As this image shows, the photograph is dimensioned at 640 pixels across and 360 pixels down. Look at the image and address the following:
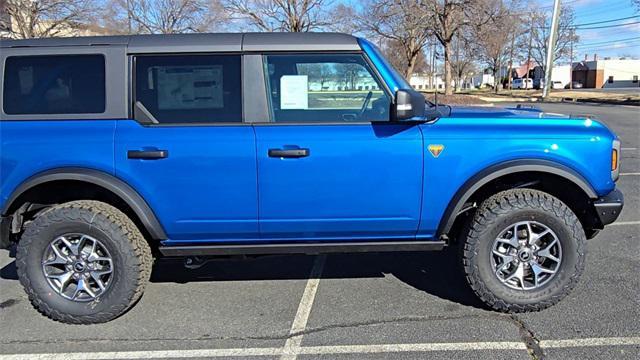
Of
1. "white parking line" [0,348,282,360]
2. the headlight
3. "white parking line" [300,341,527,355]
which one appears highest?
the headlight

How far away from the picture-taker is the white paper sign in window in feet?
11.5

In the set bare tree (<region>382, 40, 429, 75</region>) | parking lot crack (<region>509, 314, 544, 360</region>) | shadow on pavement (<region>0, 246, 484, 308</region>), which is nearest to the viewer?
parking lot crack (<region>509, 314, 544, 360</region>)

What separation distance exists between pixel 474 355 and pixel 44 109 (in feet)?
10.5

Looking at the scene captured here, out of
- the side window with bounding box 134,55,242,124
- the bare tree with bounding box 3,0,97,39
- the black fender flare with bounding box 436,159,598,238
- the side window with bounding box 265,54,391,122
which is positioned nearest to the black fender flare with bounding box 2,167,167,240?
the side window with bounding box 134,55,242,124

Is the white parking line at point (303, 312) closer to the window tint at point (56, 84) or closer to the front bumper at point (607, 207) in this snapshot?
the window tint at point (56, 84)

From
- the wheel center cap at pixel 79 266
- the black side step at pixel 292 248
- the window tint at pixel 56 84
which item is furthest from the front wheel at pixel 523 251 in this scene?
the window tint at pixel 56 84

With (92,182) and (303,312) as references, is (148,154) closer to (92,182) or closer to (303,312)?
(92,182)

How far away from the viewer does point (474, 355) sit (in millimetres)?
3055

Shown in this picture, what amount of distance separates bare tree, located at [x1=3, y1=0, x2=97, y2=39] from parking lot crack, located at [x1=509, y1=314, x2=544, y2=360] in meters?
23.7

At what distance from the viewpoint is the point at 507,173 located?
3387mm

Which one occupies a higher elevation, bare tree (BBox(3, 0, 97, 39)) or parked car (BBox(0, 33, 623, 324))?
bare tree (BBox(3, 0, 97, 39))

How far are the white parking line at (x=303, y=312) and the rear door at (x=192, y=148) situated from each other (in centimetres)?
67

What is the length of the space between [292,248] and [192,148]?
958mm

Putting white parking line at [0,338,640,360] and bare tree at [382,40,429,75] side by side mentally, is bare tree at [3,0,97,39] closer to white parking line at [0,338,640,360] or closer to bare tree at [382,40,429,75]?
bare tree at [382,40,429,75]
